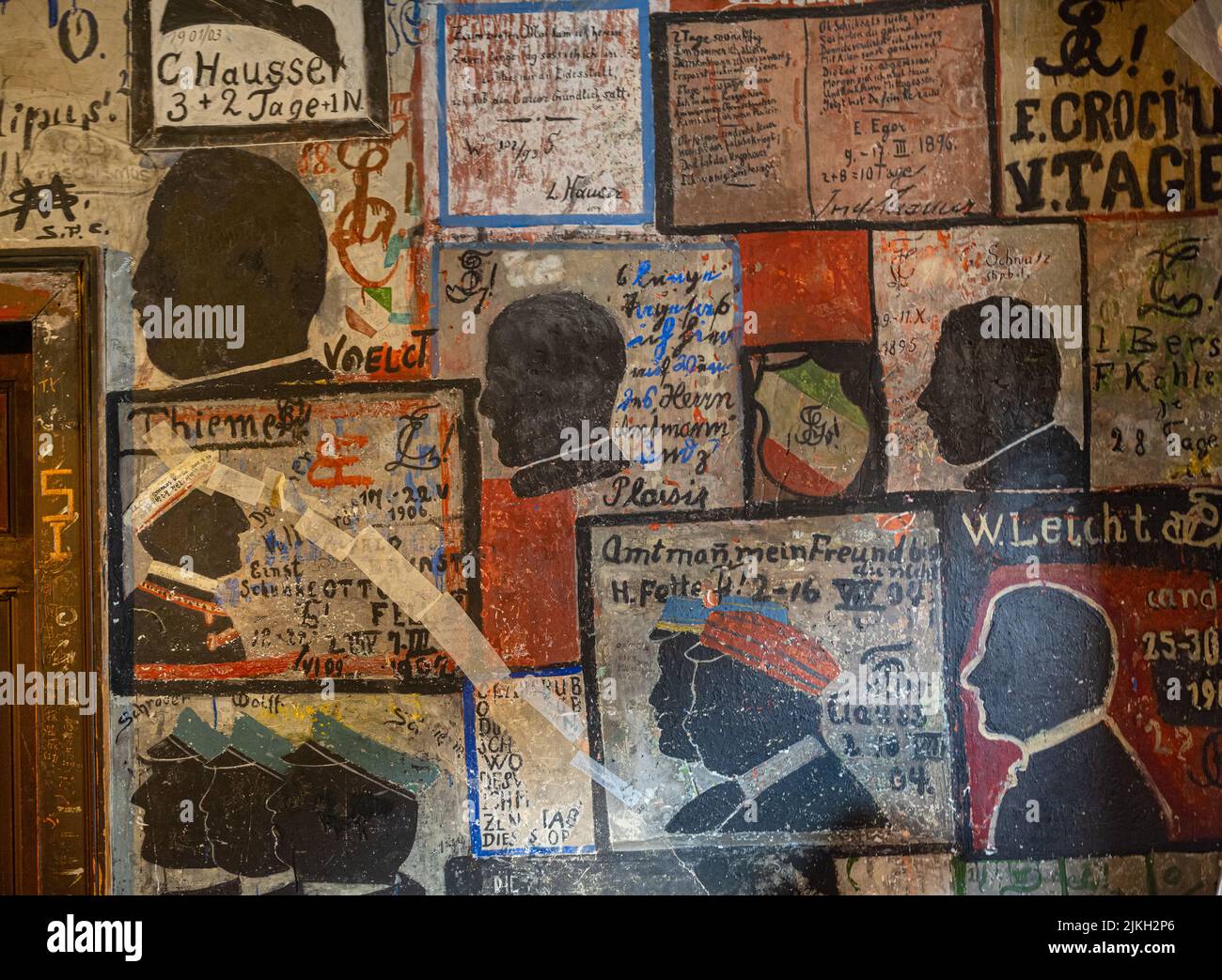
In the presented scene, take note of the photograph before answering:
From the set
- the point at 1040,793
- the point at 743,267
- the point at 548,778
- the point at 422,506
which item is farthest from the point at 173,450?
the point at 1040,793

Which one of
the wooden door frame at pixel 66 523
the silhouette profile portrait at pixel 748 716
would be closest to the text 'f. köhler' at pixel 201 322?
the wooden door frame at pixel 66 523

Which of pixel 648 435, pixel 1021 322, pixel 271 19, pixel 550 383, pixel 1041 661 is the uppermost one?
pixel 271 19

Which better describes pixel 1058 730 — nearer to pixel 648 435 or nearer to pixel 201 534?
pixel 648 435

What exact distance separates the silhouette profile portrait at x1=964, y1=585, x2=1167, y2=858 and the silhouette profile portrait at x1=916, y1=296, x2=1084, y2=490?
395 mm

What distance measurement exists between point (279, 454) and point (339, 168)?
31.6 inches

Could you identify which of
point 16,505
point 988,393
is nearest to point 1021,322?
point 988,393

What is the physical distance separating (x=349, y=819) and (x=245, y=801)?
0.94 feet

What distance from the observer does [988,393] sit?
2.43 metres

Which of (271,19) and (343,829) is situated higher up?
(271,19)

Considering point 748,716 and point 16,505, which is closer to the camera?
point 748,716

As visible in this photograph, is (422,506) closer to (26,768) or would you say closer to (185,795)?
(185,795)

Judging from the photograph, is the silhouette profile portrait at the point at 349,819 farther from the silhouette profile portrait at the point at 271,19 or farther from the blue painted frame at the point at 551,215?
the silhouette profile portrait at the point at 271,19

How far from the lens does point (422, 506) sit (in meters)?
2.47
